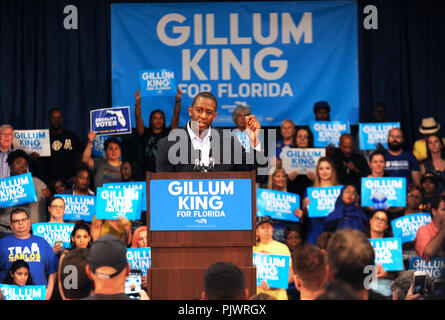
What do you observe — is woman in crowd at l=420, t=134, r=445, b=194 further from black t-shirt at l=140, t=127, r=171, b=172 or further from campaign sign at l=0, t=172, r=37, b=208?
campaign sign at l=0, t=172, r=37, b=208

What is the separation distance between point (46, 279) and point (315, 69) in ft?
16.1

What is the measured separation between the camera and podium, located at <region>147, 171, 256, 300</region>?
425cm

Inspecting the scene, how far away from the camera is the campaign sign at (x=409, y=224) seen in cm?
723

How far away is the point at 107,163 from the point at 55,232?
4.75 feet

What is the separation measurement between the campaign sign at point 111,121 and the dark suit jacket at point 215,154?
12.2 ft

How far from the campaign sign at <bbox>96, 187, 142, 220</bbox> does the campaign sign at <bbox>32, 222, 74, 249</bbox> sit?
14.7 inches

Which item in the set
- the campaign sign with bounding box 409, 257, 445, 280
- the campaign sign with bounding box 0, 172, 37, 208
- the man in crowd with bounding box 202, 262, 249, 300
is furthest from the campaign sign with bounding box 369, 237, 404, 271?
the man in crowd with bounding box 202, 262, 249, 300

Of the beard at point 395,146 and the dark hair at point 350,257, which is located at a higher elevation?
the beard at point 395,146

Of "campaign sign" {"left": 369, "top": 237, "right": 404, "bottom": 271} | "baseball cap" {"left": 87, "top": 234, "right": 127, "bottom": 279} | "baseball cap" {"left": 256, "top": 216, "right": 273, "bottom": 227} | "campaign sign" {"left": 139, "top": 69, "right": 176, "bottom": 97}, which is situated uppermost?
"campaign sign" {"left": 139, "top": 69, "right": 176, "bottom": 97}

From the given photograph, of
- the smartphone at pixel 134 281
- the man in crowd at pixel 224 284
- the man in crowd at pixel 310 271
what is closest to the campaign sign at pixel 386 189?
the smartphone at pixel 134 281

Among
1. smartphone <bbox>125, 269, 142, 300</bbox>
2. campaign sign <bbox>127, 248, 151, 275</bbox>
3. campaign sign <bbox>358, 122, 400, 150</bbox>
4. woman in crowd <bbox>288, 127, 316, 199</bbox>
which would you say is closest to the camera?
smartphone <bbox>125, 269, 142, 300</bbox>

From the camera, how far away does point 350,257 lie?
2990mm

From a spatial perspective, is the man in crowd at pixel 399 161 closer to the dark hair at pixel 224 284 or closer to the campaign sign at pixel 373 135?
the campaign sign at pixel 373 135

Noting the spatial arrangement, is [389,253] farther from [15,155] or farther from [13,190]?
[15,155]
